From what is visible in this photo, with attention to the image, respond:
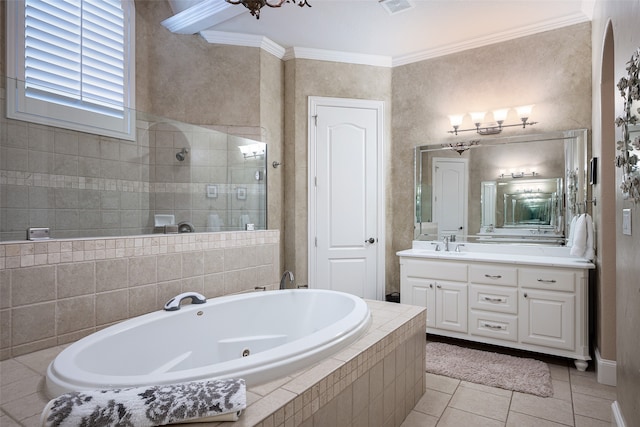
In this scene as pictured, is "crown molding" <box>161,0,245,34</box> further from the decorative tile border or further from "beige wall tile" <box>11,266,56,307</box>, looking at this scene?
"beige wall tile" <box>11,266,56,307</box>

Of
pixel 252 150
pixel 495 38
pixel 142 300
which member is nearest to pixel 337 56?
pixel 495 38

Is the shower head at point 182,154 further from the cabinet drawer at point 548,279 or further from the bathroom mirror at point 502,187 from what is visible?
the cabinet drawer at point 548,279

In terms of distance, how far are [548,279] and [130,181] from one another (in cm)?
283

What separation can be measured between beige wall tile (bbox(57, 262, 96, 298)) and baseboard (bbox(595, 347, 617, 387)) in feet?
9.82

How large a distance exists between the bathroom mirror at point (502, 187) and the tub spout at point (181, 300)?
231 centimetres

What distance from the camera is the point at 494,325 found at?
2881mm

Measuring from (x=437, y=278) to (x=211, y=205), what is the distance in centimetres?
191

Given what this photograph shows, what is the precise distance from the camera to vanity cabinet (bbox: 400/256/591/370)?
261 centimetres

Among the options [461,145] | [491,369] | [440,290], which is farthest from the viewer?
[461,145]

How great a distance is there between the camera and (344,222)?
370 centimetres

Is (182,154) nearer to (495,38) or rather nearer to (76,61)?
(76,61)

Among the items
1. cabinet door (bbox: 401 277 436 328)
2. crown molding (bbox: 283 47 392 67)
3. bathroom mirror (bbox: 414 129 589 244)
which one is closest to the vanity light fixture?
bathroom mirror (bbox: 414 129 589 244)

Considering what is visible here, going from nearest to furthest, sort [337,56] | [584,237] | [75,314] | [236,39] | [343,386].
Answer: [343,386] → [75,314] → [584,237] → [236,39] → [337,56]

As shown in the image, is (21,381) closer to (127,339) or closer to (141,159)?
(127,339)
